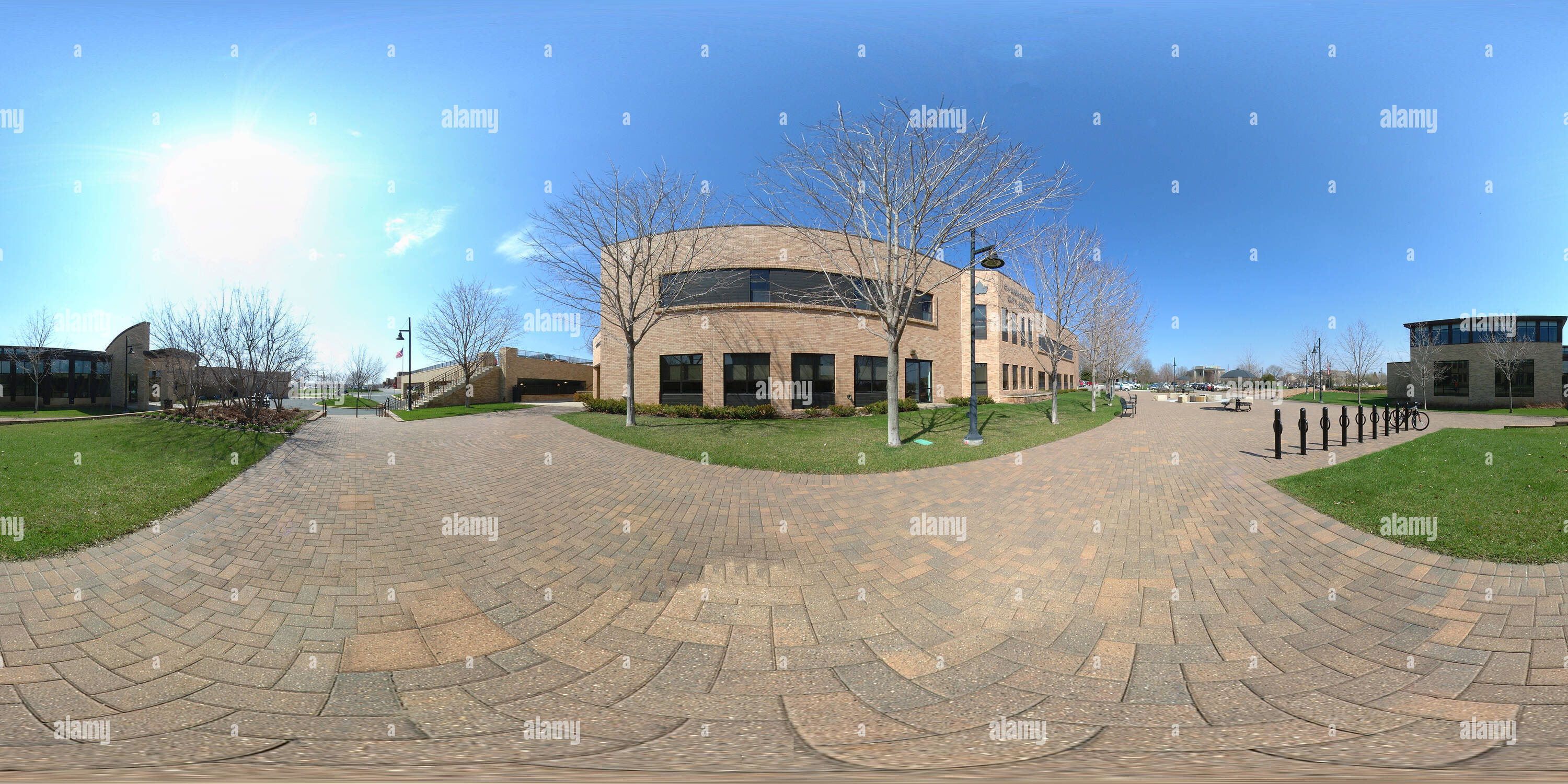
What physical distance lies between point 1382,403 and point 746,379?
43095 mm

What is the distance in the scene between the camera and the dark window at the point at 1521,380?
92.7 ft

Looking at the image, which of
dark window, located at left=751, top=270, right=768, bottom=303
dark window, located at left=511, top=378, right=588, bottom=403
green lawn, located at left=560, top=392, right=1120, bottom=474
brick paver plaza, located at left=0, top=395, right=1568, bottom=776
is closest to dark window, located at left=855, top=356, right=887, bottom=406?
green lawn, located at left=560, top=392, right=1120, bottom=474

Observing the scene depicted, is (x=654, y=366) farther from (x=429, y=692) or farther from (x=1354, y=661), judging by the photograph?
(x=1354, y=661)

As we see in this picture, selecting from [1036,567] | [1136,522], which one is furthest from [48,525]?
[1136,522]

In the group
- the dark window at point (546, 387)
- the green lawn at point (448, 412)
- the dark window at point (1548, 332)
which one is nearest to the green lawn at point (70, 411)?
the green lawn at point (448, 412)

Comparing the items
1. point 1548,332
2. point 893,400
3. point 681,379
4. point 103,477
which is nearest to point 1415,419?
point 893,400

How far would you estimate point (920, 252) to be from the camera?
12.6 meters

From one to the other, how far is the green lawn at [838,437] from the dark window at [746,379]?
2413 mm

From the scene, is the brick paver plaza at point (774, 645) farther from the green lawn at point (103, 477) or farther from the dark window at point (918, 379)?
the dark window at point (918, 379)

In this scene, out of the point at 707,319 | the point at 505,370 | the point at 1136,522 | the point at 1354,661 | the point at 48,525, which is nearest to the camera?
the point at 1354,661

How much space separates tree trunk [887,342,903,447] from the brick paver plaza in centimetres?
579

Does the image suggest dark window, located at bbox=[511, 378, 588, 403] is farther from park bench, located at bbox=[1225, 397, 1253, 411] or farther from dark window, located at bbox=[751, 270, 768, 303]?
park bench, located at bbox=[1225, 397, 1253, 411]

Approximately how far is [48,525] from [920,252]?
14215mm

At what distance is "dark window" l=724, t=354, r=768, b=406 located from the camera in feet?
66.5
